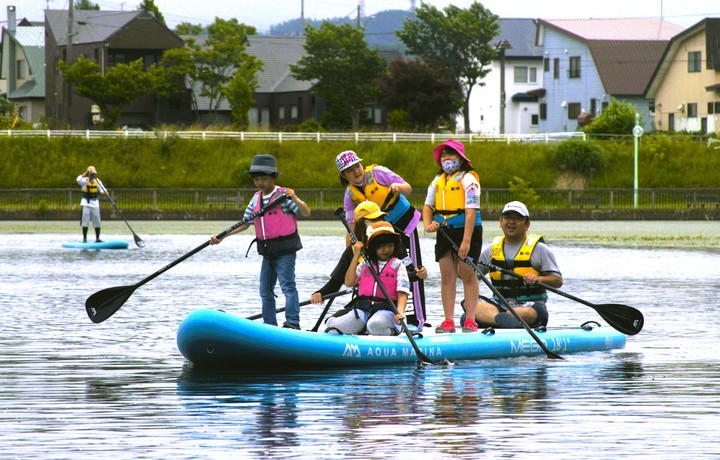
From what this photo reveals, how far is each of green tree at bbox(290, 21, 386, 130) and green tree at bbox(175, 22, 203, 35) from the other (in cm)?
4132

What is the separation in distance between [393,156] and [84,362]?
43715mm

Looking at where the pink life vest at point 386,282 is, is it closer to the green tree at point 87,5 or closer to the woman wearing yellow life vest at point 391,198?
the woman wearing yellow life vest at point 391,198

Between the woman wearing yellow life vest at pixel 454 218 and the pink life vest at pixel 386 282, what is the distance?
54cm

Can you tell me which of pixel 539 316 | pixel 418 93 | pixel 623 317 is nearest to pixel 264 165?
pixel 539 316

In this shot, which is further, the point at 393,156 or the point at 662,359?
the point at 393,156

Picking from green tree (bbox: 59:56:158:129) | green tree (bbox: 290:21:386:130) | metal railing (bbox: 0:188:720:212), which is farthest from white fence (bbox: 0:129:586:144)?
green tree (bbox: 290:21:386:130)

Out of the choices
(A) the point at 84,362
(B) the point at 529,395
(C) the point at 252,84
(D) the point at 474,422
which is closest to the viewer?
(D) the point at 474,422

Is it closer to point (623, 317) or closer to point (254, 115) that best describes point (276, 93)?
point (254, 115)

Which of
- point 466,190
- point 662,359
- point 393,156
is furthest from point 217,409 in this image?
point 393,156

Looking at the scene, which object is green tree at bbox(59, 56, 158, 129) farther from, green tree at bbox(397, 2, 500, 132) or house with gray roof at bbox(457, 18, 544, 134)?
house with gray roof at bbox(457, 18, 544, 134)

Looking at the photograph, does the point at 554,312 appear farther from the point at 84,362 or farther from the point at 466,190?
the point at 84,362

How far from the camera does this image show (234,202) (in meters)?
46.7

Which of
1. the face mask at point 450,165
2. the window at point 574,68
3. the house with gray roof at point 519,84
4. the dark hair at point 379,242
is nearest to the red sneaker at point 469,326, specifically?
the dark hair at point 379,242

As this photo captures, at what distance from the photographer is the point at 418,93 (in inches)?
2566
